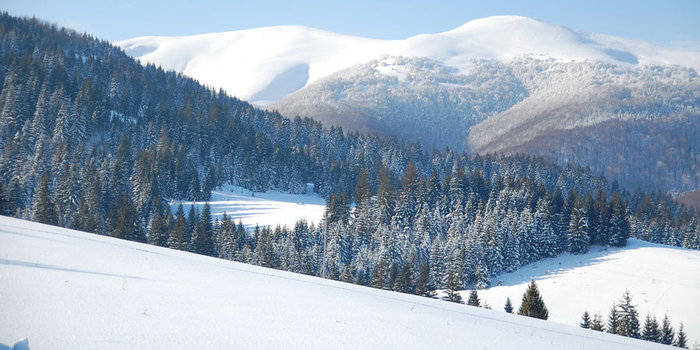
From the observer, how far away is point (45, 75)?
129 m

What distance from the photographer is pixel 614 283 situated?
218 feet

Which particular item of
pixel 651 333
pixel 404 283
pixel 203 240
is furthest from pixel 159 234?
pixel 651 333

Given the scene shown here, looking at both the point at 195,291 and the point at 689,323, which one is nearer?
the point at 195,291

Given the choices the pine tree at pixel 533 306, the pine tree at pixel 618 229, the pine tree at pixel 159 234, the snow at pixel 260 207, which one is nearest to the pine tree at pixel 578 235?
the pine tree at pixel 618 229

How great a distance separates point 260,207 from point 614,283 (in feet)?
232

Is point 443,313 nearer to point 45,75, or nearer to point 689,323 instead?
point 689,323

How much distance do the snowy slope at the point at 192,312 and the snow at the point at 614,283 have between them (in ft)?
175

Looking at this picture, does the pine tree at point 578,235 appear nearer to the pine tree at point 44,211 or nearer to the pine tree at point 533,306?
the pine tree at point 533,306

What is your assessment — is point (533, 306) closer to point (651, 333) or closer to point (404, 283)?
Result: point (651, 333)

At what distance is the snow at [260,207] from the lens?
94188mm

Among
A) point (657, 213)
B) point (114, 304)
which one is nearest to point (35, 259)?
point (114, 304)

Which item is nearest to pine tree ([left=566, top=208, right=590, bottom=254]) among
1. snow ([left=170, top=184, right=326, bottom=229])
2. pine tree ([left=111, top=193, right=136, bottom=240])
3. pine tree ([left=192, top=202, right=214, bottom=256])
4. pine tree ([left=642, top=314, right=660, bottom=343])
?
pine tree ([left=642, top=314, right=660, bottom=343])

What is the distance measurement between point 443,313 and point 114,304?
8073mm

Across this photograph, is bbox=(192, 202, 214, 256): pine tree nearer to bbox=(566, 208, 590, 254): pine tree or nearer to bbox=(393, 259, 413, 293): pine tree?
bbox=(393, 259, 413, 293): pine tree
